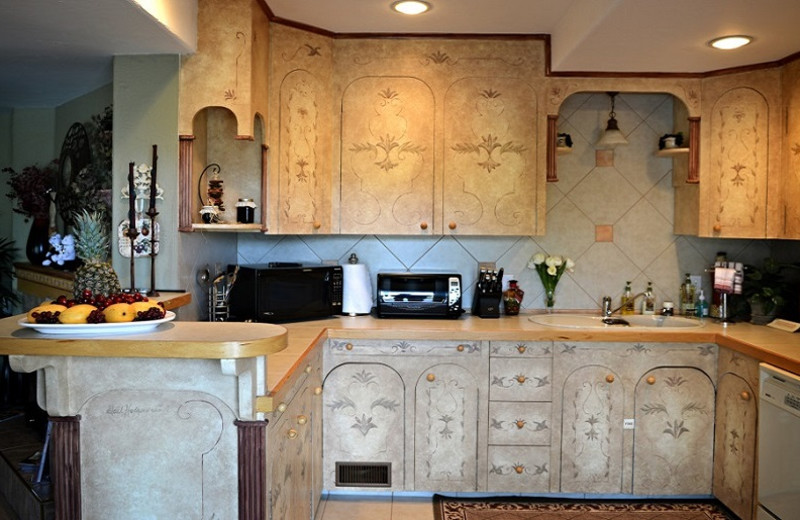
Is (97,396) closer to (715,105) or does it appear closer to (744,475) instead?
(744,475)

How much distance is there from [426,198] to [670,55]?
4.52ft


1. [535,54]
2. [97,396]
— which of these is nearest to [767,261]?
[535,54]

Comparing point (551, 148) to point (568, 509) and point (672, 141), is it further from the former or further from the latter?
point (568, 509)

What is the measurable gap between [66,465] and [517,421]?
2.08 m

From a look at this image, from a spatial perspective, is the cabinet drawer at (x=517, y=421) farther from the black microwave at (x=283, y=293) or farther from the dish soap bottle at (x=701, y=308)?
the dish soap bottle at (x=701, y=308)

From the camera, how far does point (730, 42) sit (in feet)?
9.89

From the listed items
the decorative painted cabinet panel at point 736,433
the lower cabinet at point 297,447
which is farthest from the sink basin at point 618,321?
the lower cabinet at point 297,447

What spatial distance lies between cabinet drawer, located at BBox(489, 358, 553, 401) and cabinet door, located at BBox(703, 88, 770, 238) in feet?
4.02

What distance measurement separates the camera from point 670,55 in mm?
3221

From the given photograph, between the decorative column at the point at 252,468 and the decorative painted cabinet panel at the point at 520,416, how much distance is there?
1.62 meters

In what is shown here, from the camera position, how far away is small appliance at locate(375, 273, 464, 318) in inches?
141

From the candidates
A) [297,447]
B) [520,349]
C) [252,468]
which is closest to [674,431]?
[520,349]

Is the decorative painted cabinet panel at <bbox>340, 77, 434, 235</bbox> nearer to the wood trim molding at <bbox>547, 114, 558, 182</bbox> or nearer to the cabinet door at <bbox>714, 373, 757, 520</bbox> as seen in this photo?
the wood trim molding at <bbox>547, 114, 558, 182</bbox>

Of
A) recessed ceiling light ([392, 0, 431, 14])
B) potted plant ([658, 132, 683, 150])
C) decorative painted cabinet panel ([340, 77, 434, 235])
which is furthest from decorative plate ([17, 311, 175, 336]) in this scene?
potted plant ([658, 132, 683, 150])
